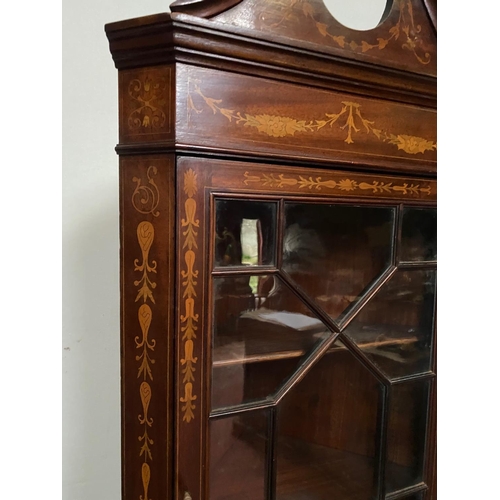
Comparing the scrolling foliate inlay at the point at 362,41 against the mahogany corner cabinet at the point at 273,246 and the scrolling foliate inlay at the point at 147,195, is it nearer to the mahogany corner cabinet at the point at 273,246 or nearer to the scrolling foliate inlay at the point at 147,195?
the mahogany corner cabinet at the point at 273,246

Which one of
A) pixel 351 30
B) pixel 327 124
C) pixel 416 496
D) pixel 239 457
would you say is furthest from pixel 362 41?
pixel 416 496

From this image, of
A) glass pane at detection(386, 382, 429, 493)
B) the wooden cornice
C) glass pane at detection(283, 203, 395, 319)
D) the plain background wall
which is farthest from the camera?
the plain background wall

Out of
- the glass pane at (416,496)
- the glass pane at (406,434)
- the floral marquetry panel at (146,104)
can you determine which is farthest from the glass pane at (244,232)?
the glass pane at (416,496)

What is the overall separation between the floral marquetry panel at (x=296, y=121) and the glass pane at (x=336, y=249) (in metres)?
0.08

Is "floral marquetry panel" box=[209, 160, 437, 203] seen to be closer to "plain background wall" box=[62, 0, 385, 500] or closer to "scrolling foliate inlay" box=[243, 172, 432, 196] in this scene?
"scrolling foliate inlay" box=[243, 172, 432, 196]

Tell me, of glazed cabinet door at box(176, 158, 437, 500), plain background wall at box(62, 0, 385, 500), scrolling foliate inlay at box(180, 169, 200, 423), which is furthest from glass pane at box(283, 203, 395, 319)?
plain background wall at box(62, 0, 385, 500)

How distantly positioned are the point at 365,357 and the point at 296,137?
326 mm

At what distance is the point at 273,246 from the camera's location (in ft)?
2.15

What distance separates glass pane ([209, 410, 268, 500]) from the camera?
0.65 metres

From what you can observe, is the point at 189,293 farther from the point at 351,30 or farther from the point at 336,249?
the point at 351,30

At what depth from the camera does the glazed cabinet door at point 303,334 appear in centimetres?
62

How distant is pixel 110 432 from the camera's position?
1067mm

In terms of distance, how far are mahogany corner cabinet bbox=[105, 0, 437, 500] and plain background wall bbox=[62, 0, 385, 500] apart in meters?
0.42

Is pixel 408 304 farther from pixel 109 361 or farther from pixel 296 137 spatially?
pixel 109 361
